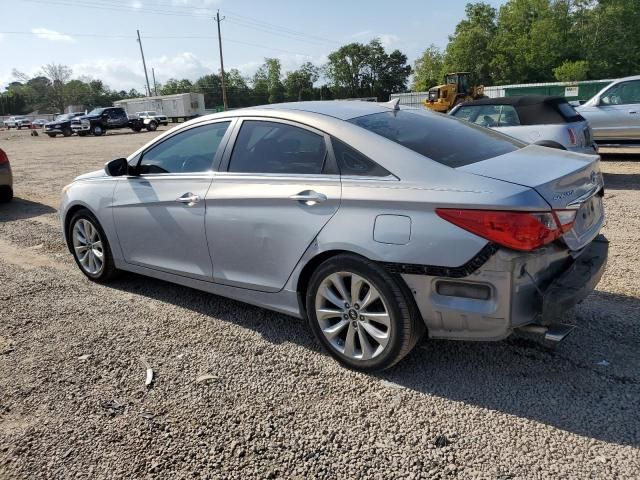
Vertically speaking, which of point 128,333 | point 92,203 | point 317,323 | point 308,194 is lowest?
point 128,333

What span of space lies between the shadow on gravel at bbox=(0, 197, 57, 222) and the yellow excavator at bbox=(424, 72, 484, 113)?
94.1 ft

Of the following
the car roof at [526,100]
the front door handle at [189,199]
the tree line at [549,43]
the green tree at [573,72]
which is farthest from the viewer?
the tree line at [549,43]

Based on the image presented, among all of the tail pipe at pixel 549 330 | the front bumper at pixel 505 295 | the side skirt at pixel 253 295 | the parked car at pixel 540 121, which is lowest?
the side skirt at pixel 253 295

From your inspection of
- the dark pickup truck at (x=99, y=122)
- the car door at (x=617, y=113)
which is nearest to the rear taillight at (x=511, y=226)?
the car door at (x=617, y=113)

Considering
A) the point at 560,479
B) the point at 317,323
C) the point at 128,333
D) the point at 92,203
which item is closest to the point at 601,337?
the point at 560,479

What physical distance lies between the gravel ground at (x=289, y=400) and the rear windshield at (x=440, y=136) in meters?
1.27

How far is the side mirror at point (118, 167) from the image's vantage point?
14.6 ft

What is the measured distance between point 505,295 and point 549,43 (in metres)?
77.0

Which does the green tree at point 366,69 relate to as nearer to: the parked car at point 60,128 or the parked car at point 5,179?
the parked car at point 60,128

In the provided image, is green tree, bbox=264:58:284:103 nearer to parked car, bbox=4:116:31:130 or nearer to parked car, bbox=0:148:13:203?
parked car, bbox=4:116:31:130

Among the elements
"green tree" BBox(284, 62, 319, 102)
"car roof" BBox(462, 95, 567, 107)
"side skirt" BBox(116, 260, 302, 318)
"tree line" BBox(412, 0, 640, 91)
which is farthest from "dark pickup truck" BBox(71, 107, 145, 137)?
"green tree" BBox(284, 62, 319, 102)

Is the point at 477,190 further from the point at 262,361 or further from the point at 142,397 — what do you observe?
the point at 142,397

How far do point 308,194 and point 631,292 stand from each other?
2.82m

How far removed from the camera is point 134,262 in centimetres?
449
